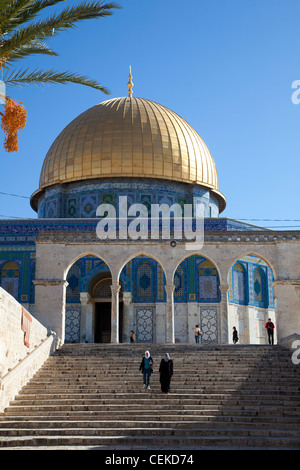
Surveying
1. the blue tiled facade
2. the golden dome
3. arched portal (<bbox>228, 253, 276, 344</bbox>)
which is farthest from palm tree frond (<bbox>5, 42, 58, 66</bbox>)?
the golden dome

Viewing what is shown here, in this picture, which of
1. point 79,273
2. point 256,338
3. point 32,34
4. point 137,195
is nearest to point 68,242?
point 79,273

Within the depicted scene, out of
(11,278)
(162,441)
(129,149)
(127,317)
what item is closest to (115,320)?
(127,317)

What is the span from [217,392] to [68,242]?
268 inches

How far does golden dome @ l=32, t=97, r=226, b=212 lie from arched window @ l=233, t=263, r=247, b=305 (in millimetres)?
4029

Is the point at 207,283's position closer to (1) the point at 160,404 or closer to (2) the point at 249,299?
(2) the point at 249,299

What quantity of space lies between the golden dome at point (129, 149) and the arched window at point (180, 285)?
4.01 meters

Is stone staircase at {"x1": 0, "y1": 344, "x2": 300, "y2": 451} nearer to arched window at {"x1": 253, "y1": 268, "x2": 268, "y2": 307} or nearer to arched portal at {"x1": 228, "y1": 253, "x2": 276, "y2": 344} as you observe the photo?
arched portal at {"x1": 228, "y1": 253, "x2": 276, "y2": 344}

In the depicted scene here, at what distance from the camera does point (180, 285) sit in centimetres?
1942

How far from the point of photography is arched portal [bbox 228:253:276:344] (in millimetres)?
19594

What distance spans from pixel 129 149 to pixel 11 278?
6.13 metres

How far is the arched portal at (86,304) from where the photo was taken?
63.0ft

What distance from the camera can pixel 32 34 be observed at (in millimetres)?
6855

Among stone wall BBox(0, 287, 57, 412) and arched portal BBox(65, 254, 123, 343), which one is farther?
arched portal BBox(65, 254, 123, 343)

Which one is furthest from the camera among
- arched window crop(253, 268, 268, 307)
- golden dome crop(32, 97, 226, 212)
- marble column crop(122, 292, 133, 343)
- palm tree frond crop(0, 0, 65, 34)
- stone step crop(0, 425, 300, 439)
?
golden dome crop(32, 97, 226, 212)
